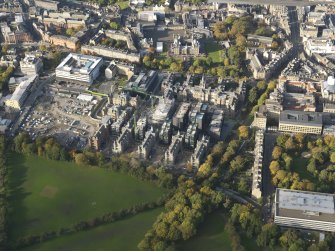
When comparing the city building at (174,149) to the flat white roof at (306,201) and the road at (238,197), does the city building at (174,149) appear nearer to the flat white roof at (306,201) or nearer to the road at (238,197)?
the road at (238,197)

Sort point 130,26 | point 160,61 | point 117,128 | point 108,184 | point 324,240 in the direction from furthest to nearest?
1. point 130,26
2. point 160,61
3. point 117,128
4. point 108,184
5. point 324,240

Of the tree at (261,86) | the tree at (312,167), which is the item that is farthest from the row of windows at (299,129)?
the tree at (261,86)

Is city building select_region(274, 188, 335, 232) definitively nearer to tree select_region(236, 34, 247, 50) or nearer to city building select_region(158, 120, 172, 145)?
city building select_region(158, 120, 172, 145)

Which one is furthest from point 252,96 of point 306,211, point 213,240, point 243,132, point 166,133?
point 213,240

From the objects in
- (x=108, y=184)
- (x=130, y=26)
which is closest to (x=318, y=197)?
(x=108, y=184)

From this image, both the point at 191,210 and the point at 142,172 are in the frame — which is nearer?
the point at 191,210

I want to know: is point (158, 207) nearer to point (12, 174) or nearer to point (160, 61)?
point (12, 174)

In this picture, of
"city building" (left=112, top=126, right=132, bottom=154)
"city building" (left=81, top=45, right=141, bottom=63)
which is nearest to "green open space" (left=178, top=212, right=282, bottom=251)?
"city building" (left=112, top=126, right=132, bottom=154)
